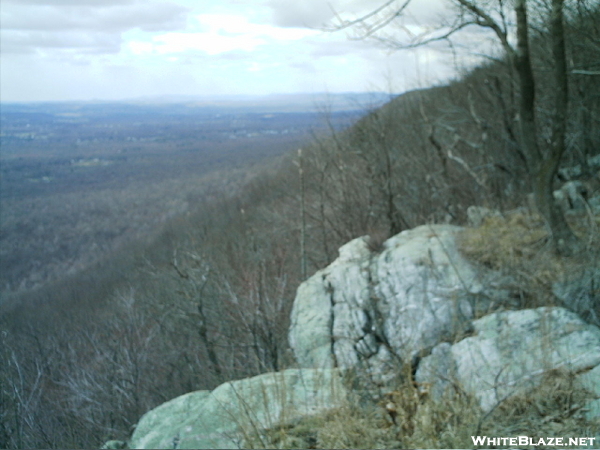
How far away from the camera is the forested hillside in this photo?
352 inches

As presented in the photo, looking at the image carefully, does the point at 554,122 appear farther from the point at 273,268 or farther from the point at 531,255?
the point at 273,268

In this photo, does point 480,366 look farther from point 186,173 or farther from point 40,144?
point 186,173

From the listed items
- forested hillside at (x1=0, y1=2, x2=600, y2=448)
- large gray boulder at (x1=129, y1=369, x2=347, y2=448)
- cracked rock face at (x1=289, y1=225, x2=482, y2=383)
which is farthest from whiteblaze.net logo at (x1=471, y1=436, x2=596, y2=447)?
forested hillside at (x1=0, y1=2, x2=600, y2=448)

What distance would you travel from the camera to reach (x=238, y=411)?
3.70 metres

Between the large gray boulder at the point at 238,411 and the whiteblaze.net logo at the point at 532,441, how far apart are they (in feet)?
3.45

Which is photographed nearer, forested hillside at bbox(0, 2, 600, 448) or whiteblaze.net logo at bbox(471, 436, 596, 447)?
whiteblaze.net logo at bbox(471, 436, 596, 447)

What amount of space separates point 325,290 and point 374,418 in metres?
4.86

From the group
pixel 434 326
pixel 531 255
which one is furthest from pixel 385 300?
pixel 531 255

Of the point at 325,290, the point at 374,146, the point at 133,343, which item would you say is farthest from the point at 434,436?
the point at 374,146

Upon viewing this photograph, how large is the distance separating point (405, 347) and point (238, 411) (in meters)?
1.81

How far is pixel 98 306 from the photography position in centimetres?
1727

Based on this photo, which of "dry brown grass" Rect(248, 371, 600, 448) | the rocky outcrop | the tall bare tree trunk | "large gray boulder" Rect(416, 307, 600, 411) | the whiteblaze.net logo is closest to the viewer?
the whiteblaze.net logo

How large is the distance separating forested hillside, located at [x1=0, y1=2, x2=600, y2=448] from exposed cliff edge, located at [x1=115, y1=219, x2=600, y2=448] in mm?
711

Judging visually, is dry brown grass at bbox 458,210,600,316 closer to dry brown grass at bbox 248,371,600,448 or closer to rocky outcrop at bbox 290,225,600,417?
rocky outcrop at bbox 290,225,600,417
